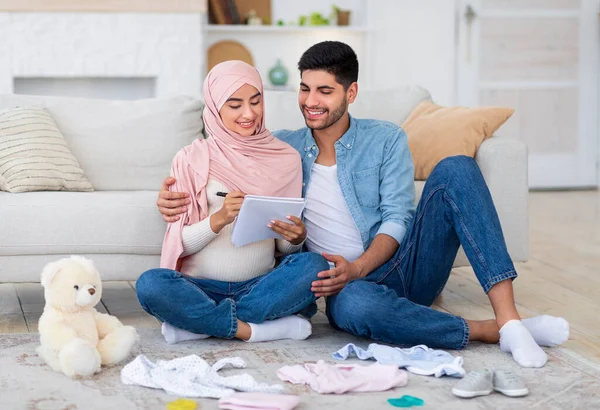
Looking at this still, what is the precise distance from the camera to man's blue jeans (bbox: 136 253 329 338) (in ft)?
8.17

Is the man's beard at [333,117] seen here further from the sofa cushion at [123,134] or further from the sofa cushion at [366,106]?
the sofa cushion at [123,134]

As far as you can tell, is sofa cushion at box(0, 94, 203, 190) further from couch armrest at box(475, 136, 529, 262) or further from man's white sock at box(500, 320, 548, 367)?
man's white sock at box(500, 320, 548, 367)

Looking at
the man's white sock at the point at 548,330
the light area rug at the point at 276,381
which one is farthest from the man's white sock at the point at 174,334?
the man's white sock at the point at 548,330

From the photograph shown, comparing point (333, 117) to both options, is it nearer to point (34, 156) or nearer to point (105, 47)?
point (34, 156)

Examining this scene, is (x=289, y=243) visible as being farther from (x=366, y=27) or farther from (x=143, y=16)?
(x=366, y=27)

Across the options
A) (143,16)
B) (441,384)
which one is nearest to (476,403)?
(441,384)

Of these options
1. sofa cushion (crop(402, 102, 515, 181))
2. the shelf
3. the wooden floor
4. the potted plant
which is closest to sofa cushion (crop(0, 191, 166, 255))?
the wooden floor

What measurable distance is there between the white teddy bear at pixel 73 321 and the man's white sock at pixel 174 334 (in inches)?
8.2

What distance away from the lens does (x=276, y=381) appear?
7.27 ft

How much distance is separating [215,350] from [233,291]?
188mm

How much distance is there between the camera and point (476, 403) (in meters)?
2.05

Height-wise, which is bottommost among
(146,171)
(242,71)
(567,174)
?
(567,174)

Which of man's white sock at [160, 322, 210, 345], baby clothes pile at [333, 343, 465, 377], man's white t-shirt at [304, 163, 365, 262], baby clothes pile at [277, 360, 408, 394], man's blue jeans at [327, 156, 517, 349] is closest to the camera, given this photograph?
baby clothes pile at [277, 360, 408, 394]

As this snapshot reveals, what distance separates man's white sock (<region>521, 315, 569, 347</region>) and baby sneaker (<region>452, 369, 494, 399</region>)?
42 cm
